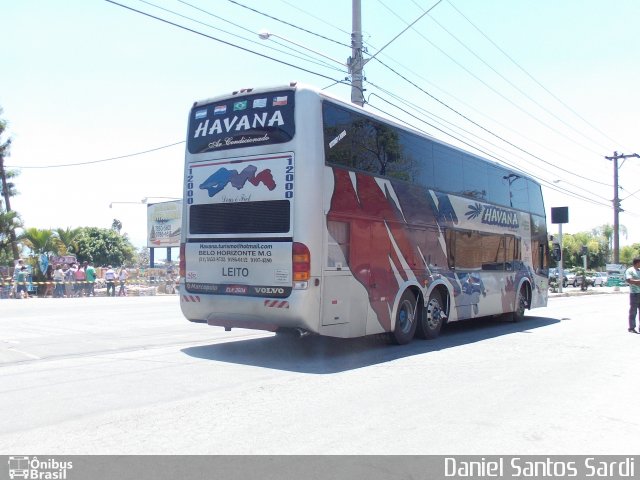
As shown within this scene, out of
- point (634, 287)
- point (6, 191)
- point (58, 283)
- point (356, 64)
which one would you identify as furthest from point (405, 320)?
point (6, 191)

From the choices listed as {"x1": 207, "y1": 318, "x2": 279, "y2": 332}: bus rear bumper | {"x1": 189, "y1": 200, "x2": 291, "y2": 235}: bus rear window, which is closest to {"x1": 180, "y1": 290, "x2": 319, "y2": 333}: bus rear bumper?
{"x1": 207, "y1": 318, "x2": 279, "y2": 332}: bus rear bumper

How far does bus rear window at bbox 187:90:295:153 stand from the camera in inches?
362

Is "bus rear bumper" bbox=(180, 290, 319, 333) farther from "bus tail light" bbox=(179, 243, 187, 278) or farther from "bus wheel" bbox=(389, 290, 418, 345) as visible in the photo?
"bus wheel" bbox=(389, 290, 418, 345)

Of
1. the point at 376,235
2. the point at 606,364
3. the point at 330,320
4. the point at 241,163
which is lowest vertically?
the point at 606,364

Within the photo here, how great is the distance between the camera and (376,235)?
1041 centimetres

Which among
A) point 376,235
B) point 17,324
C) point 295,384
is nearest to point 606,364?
point 376,235

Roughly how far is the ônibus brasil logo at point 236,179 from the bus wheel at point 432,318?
4643mm

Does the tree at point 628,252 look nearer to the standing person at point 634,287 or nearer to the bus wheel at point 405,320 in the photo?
the standing person at point 634,287
